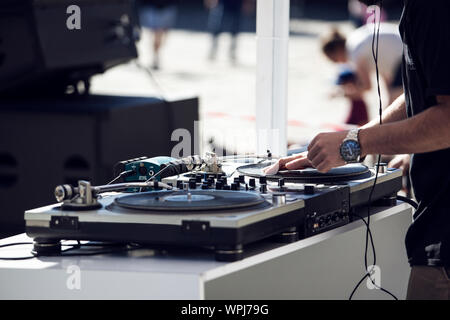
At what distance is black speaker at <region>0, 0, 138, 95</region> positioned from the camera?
389 centimetres

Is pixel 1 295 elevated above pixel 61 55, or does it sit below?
below

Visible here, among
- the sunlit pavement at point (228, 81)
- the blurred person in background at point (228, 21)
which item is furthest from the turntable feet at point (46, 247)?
the blurred person in background at point (228, 21)

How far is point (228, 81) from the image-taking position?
11.2 meters

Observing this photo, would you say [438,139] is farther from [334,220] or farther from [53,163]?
[53,163]

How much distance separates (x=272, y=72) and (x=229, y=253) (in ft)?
4.70

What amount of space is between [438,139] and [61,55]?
2.30 meters

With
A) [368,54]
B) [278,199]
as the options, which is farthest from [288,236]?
[368,54]

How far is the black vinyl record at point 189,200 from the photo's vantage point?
201 cm

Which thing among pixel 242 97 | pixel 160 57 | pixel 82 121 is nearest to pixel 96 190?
pixel 82 121

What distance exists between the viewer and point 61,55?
13.0 ft

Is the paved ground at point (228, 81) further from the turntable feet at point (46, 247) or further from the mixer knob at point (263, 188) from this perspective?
the turntable feet at point (46, 247)

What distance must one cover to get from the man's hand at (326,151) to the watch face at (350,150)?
0.04 ft

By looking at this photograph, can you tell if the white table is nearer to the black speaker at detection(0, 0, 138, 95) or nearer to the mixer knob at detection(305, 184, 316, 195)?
A: the mixer knob at detection(305, 184, 316, 195)

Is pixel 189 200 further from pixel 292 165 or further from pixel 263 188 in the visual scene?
pixel 292 165
